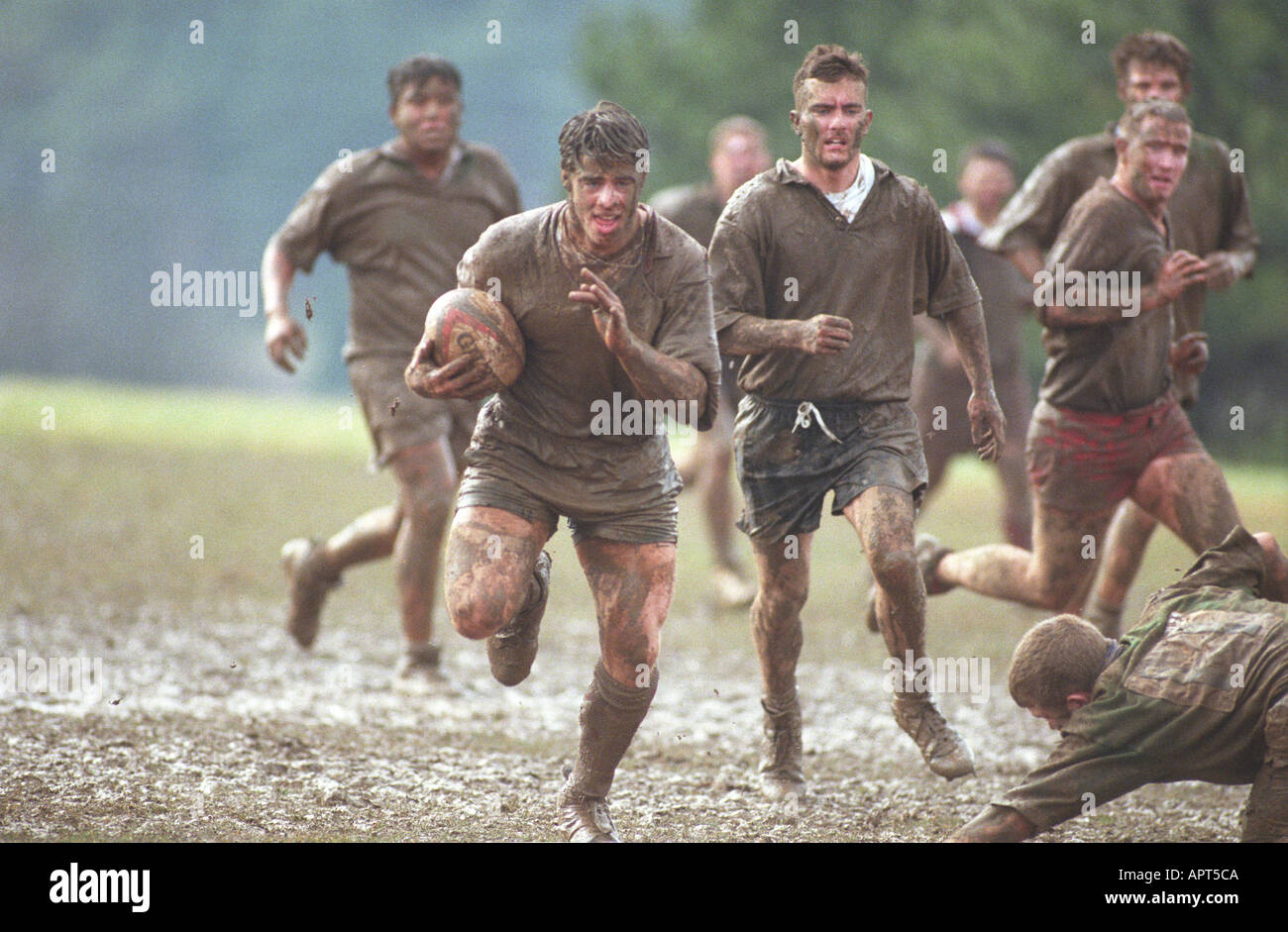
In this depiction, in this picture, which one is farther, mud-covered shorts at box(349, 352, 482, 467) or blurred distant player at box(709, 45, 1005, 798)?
mud-covered shorts at box(349, 352, 482, 467)

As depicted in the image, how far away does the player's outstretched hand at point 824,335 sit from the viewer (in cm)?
585

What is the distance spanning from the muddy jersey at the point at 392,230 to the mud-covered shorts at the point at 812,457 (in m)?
2.47

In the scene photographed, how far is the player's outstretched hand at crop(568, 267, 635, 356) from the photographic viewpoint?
518 centimetres

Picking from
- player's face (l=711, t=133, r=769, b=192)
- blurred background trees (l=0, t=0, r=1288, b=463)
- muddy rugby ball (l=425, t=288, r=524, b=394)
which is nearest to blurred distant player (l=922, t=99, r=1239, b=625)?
muddy rugby ball (l=425, t=288, r=524, b=394)

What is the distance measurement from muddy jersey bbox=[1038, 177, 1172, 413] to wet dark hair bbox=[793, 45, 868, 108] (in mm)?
1310

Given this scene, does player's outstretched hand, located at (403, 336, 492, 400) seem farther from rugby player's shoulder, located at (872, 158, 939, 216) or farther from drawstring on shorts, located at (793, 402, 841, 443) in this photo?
rugby player's shoulder, located at (872, 158, 939, 216)

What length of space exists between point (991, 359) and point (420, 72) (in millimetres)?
3905

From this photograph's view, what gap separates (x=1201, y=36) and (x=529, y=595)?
736 inches

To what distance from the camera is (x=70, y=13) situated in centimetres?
5688

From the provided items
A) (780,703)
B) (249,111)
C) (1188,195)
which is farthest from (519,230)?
(249,111)

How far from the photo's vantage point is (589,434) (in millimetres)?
5707

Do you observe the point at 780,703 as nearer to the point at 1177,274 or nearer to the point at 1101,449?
the point at 1101,449

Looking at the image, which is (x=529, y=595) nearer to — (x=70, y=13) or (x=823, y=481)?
(x=823, y=481)
